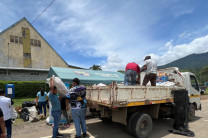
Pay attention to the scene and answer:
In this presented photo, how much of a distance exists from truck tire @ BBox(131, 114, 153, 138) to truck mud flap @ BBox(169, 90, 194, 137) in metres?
1.18

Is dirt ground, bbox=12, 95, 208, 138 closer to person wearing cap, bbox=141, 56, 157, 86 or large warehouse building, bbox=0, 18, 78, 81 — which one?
person wearing cap, bbox=141, 56, 157, 86

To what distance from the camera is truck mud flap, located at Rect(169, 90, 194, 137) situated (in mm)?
4570

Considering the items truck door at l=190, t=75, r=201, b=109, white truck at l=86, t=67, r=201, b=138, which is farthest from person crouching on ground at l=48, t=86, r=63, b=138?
truck door at l=190, t=75, r=201, b=109

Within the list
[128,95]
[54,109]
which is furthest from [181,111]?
[54,109]

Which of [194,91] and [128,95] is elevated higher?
[128,95]

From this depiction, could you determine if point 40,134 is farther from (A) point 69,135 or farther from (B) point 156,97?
(B) point 156,97

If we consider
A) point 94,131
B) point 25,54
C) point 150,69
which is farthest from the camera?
point 25,54

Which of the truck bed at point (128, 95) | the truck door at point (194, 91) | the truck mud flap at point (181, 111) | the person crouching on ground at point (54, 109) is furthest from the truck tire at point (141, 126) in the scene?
the truck door at point (194, 91)

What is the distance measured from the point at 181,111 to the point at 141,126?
176 centimetres

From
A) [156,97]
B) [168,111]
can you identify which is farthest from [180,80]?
[156,97]

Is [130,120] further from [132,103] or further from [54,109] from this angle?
[54,109]

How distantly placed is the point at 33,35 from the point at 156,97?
2119cm

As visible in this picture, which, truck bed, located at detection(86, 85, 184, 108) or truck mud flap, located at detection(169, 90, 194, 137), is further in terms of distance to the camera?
truck mud flap, located at detection(169, 90, 194, 137)

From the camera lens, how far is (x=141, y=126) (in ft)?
13.2
